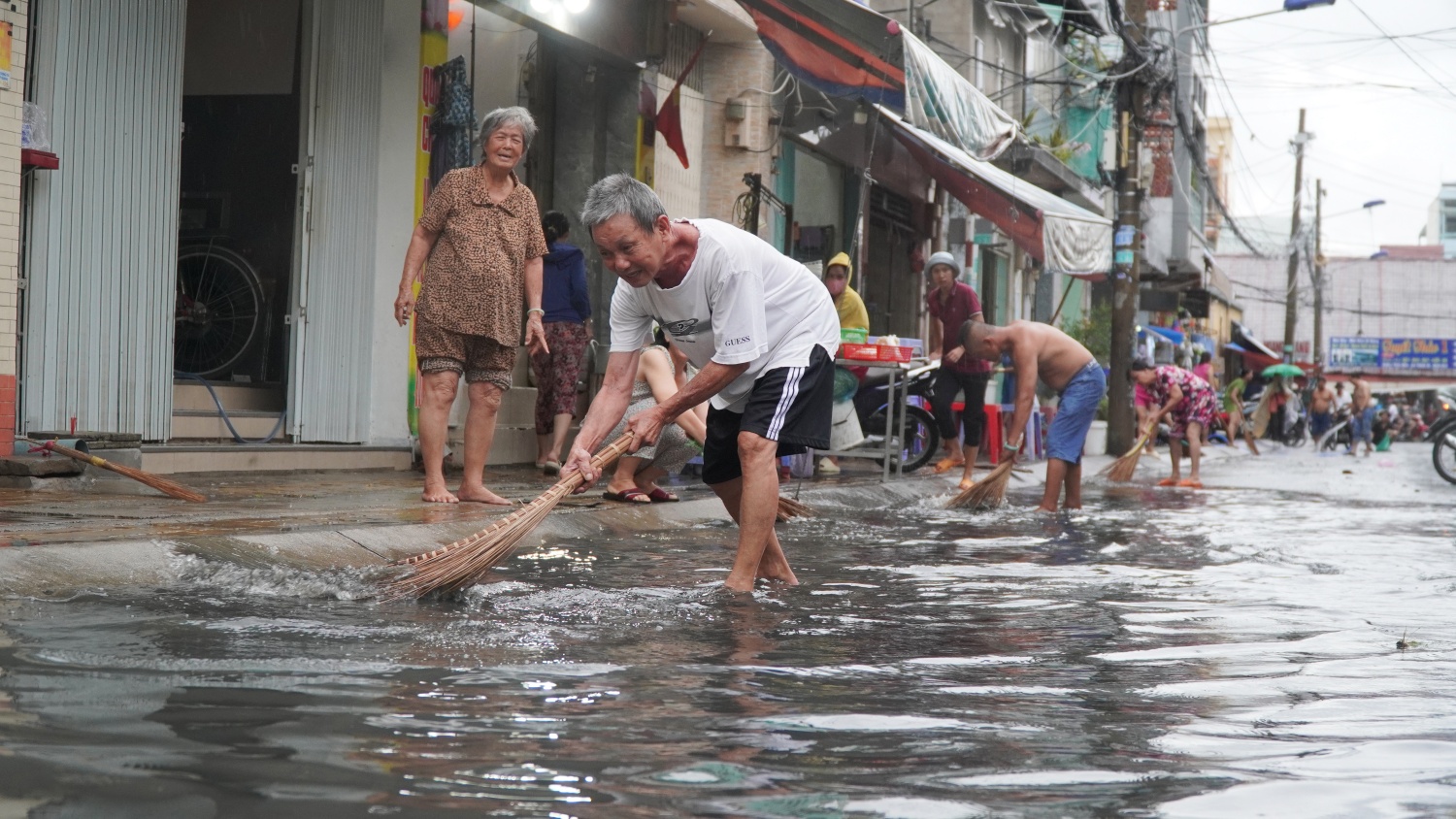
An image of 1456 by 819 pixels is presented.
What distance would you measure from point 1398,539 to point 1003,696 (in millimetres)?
6166

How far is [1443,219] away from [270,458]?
313ft

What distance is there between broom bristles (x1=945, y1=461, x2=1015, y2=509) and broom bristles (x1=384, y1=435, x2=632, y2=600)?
5.53m

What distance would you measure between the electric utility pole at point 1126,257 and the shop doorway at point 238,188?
12656 millimetres

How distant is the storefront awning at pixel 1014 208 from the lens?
14.2 meters

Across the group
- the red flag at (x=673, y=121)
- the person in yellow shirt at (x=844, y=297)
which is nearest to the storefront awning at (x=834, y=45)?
the person in yellow shirt at (x=844, y=297)

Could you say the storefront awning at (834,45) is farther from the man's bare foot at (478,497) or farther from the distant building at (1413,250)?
the distant building at (1413,250)

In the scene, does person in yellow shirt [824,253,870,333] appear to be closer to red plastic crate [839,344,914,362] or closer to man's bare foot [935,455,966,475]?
red plastic crate [839,344,914,362]

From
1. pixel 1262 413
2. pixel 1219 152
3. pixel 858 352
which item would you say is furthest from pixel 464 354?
pixel 1219 152

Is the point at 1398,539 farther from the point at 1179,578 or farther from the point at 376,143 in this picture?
the point at 376,143

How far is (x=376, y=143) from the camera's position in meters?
9.52

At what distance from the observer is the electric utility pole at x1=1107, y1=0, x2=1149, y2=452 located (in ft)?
65.7

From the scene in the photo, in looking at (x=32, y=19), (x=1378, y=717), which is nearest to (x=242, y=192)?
(x=32, y=19)

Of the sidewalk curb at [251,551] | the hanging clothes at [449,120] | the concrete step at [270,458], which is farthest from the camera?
the hanging clothes at [449,120]

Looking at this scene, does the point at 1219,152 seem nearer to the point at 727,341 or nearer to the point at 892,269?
the point at 892,269
